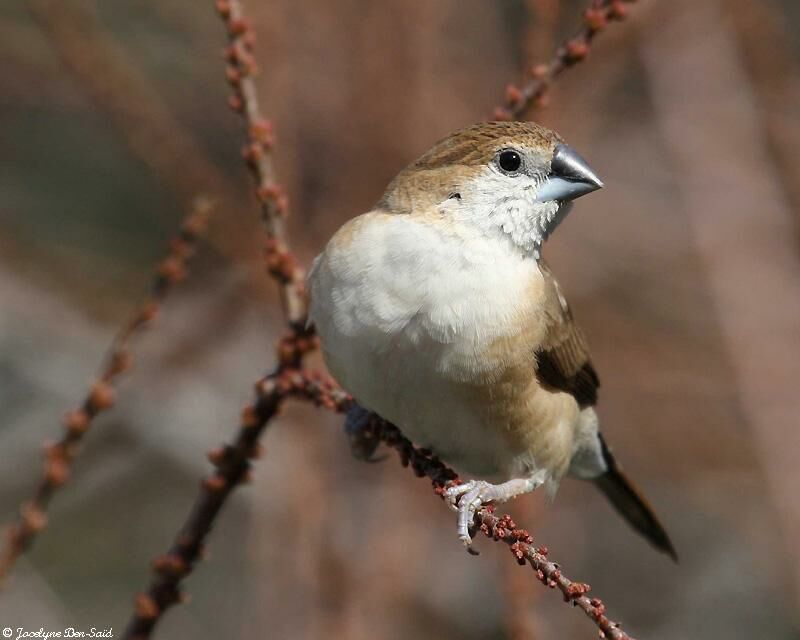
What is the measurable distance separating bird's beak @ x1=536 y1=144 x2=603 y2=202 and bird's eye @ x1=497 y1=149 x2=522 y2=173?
110 millimetres

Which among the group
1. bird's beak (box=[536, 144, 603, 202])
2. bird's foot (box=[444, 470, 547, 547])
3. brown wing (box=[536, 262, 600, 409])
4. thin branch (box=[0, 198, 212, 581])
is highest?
bird's beak (box=[536, 144, 603, 202])

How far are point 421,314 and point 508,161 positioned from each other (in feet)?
1.97

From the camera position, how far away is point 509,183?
3.68 m

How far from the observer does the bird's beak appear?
363 cm

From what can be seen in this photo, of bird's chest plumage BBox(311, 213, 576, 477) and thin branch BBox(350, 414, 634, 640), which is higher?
bird's chest plumage BBox(311, 213, 576, 477)

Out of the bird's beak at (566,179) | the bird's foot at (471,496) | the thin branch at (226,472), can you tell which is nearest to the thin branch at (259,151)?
the thin branch at (226,472)

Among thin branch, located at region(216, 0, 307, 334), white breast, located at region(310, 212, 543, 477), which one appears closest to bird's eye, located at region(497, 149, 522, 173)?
white breast, located at region(310, 212, 543, 477)

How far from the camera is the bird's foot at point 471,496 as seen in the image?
124 inches

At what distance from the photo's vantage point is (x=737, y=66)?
6.44 meters

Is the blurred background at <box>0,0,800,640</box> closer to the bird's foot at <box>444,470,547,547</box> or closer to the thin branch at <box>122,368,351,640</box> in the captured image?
the bird's foot at <box>444,470,547,547</box>

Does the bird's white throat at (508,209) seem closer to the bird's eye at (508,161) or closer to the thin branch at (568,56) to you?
the bird's eye at (508,161)

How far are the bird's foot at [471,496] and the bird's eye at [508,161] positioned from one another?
3.29ft

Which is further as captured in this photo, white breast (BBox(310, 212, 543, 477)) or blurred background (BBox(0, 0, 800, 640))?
blurred background (BBox(0, 0, 800, 640))

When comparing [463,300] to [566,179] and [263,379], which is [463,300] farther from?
[263,379]
